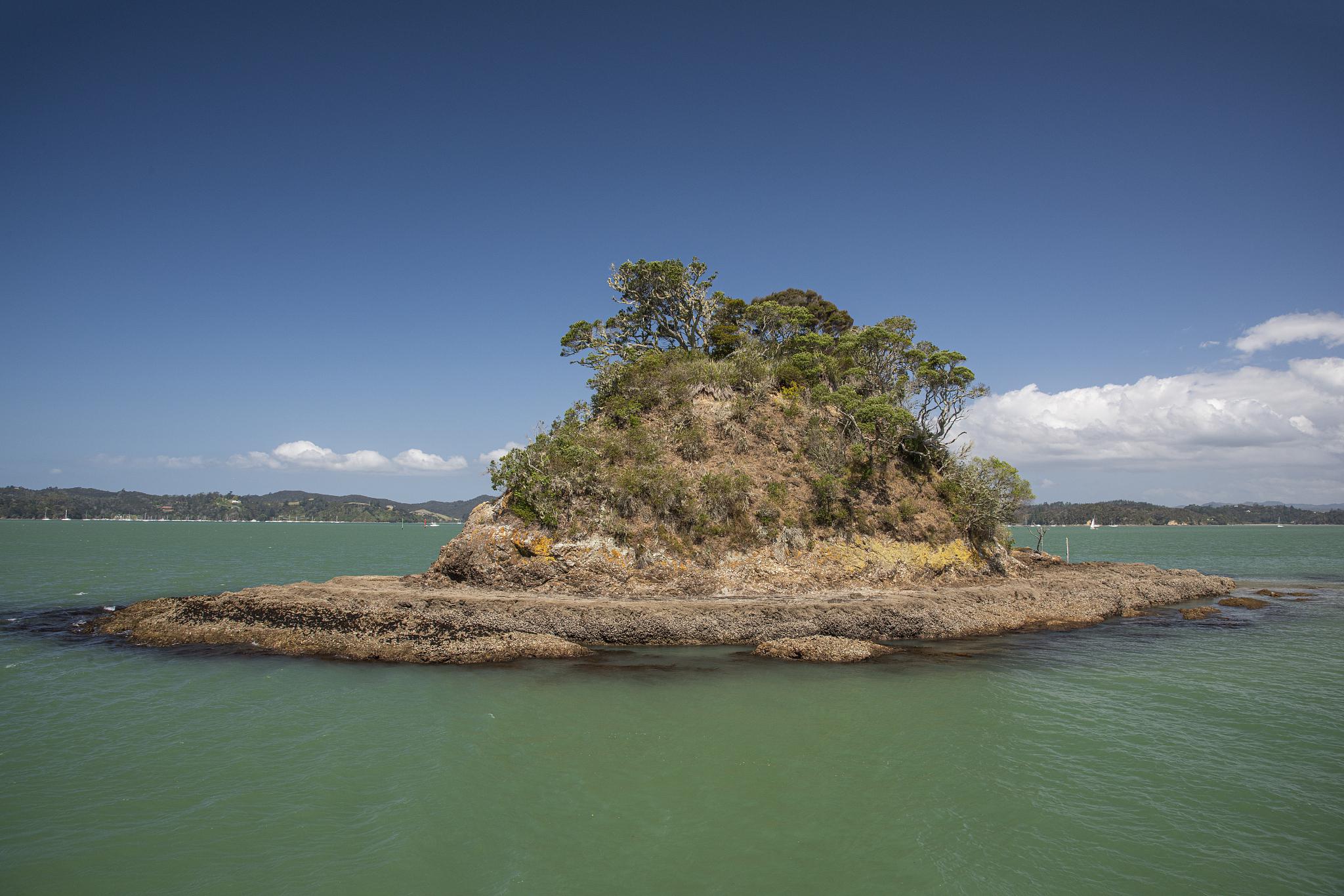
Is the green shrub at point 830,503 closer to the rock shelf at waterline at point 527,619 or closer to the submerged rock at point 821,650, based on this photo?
the rock shelf at waterline at point 527,619

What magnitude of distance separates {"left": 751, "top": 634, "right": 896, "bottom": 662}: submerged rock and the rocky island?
3.0 inches

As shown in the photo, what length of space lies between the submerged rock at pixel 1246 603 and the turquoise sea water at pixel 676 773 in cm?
1053

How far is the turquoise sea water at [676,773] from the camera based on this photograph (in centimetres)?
859

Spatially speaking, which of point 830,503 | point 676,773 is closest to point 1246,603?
point 830,503

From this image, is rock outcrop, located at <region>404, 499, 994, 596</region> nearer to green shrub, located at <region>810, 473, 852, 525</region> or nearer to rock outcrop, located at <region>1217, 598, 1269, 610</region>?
green shrub, located at <region>810, 473, 852, 525</region>

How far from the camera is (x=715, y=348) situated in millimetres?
40625

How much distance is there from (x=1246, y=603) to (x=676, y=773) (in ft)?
109

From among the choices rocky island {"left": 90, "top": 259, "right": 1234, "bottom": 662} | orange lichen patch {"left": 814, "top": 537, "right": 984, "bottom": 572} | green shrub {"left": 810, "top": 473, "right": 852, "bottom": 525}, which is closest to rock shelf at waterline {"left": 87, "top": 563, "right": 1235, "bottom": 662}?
rocky island {"left": 90, "top": 259, "right": 1234, "bottom": 662}

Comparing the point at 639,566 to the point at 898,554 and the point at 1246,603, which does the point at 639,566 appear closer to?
the point at 898,554

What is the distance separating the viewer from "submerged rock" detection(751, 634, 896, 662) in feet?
62.6

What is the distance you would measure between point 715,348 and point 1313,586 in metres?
38.1

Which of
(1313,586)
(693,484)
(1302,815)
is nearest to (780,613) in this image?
(693,484)

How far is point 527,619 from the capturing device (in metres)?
22.0

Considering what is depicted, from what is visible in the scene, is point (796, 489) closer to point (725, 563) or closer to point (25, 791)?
point (725, 563)
